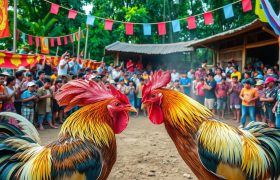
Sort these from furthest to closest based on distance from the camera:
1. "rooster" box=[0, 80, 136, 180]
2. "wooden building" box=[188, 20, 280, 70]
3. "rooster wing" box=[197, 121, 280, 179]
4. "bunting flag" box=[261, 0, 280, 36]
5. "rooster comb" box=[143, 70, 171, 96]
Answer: "wooden building" box=[188, 20, 280, 70] < "bunting flag" box=[261, 0, 280, 36] < "rooster comb" box=[143, 70, 171, 96] < "rooster wing" box=[197, 121, 280, 179] < "rooster" box=[0, 80, 136, 180]

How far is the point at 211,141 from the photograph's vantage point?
9.20 ft

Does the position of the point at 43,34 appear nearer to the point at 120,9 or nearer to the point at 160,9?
the point at 120,9

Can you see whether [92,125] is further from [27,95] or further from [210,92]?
[210,92]

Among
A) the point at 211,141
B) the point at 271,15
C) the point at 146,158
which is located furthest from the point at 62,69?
the point at 211,141

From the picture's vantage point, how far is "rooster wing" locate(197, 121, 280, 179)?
2781mm

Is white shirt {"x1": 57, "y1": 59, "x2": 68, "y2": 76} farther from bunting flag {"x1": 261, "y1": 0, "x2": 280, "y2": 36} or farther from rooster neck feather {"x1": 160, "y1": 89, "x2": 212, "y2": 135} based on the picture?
rooster neck feather {"x1": 160, "y1": 89, "x2": 212, "y2": 135}

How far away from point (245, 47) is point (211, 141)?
12.3 m

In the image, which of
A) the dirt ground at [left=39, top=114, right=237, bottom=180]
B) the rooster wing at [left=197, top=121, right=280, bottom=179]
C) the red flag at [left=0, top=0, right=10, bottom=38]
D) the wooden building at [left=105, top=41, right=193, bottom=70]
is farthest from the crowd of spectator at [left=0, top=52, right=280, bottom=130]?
the wooden building at [left=105, top=41, right=193, bottom=70]

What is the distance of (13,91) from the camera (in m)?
6.79

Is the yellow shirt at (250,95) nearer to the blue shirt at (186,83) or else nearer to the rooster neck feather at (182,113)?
the blue shirt at (186,83)

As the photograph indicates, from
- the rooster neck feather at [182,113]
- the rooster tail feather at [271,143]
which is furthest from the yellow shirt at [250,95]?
the rooster neck feather at [182,113]

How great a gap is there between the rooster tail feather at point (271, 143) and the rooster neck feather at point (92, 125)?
65.9 inches

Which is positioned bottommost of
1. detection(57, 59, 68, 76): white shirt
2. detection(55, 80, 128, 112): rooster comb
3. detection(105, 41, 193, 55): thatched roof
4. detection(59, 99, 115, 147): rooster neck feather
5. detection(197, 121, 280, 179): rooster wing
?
detection(197, 121, 280, 179): rooster wing

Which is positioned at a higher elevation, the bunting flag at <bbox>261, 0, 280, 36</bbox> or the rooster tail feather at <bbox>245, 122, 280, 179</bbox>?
the bunting flag at <bbox>261, 0, 280, 36</bbox>
